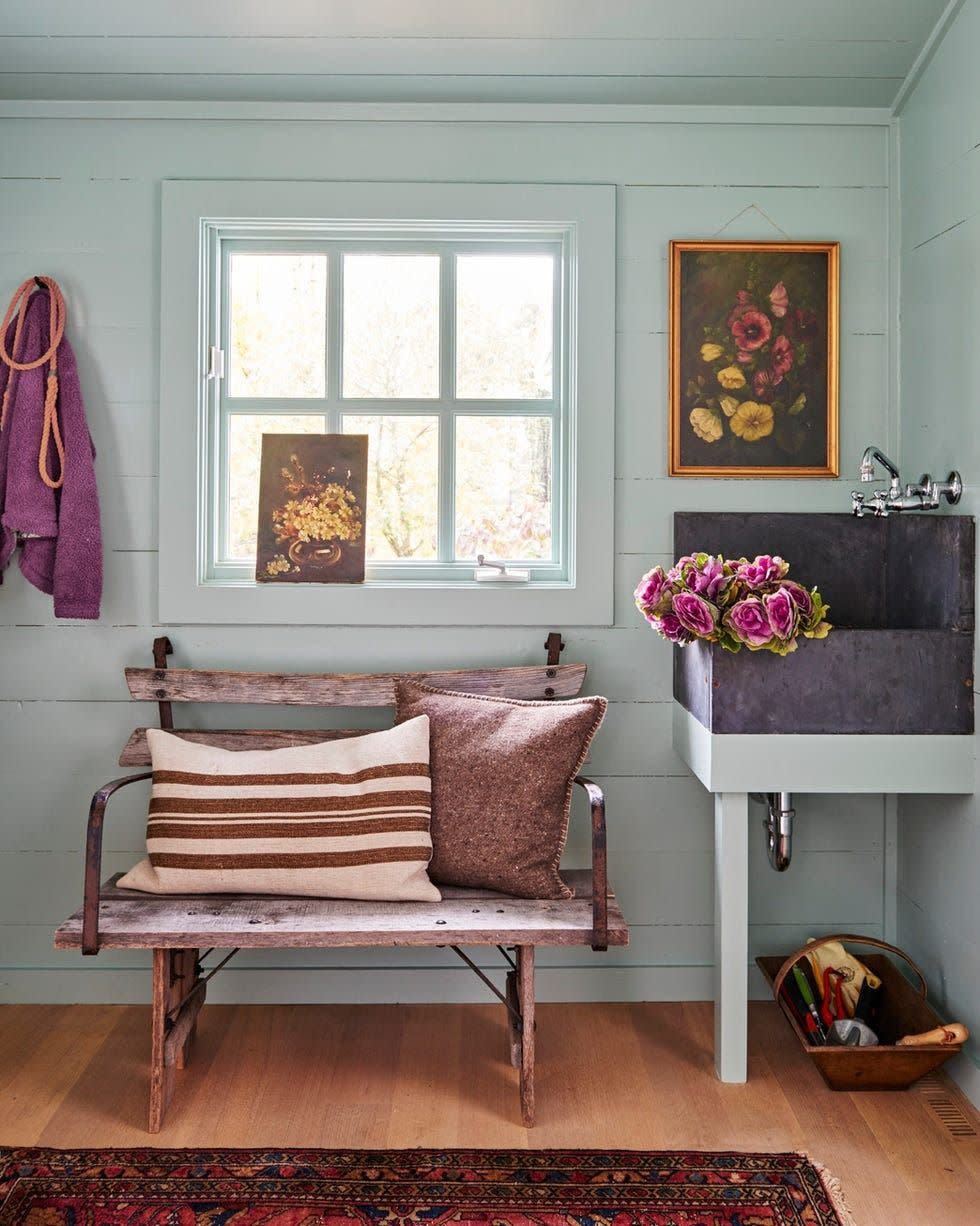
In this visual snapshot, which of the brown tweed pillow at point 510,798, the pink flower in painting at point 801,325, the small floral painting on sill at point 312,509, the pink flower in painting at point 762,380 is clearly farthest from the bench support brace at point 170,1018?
the pink flower in painting at point 801,325

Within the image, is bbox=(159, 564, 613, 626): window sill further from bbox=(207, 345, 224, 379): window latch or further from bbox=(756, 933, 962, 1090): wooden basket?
bbox=(756, 933, 962, 1090): wooden basket

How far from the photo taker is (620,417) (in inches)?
108

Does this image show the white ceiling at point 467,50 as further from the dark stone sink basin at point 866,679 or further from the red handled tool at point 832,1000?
the red handled tool at point 832,1000

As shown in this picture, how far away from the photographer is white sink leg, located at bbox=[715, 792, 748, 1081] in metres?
2.35

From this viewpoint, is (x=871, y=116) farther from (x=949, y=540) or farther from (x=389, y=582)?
(x=389, y=582)

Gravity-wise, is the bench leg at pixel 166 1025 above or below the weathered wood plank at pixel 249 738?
below

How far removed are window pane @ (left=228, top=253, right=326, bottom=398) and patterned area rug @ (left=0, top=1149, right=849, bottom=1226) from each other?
6.20ft

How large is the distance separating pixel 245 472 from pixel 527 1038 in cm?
164

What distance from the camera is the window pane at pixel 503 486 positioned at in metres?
2.87

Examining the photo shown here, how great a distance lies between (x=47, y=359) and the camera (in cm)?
261

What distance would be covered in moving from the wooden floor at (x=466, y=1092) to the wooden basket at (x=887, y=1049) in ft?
0.16

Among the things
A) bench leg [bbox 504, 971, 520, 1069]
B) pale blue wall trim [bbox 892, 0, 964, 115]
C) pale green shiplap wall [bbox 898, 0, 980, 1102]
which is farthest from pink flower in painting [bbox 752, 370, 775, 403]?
bench leg [bbox 504, 971, 520, 1069]

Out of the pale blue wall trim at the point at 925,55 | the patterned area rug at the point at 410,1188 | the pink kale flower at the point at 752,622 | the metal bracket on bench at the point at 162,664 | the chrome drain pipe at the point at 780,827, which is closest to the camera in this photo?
the patterned area rug at the point at 410,1188

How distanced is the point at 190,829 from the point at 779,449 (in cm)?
178
